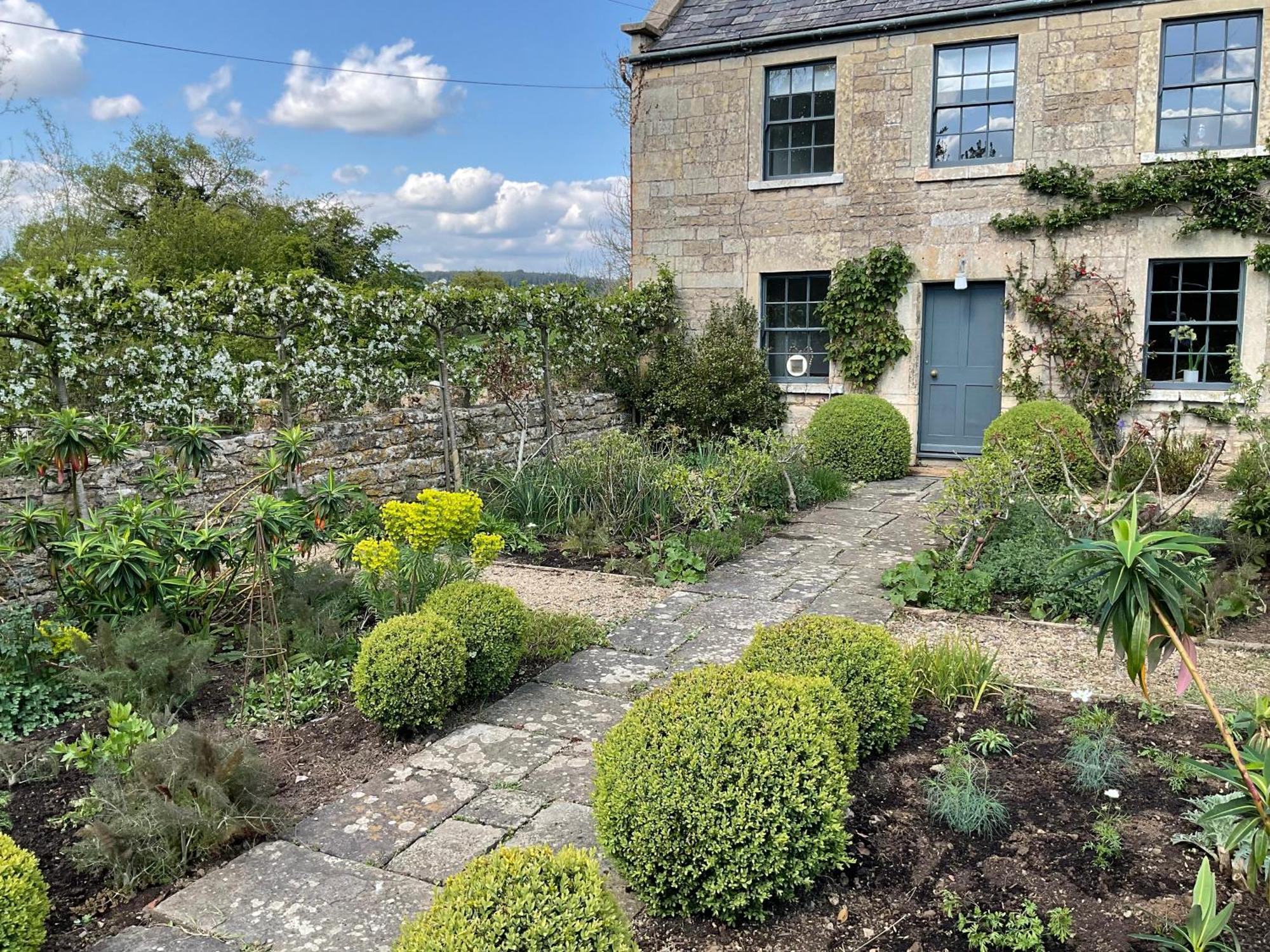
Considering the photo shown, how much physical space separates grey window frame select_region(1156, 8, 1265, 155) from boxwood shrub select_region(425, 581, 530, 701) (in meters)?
9.56

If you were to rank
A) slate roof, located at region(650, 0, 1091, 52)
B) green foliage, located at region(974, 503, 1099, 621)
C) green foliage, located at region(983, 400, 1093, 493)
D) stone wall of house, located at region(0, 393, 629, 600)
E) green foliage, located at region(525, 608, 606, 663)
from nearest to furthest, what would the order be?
green foliage, located at region(525, 608, 606, 663) → green foliage, located at region(974, 503, 1099, 621) → stone wall of house, located at region(0, 393, 629, 600) → green foliage, located at region(983, 400, 1093, 493) → slate roof, located at region(650, 0, 1091, 52)

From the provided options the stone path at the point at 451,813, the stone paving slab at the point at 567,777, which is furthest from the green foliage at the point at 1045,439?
the stone paving slab at the point at 567,777

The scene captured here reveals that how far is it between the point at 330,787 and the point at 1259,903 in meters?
3.14

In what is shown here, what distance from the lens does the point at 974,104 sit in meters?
11.2

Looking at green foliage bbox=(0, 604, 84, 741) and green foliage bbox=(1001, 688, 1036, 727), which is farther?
green foliage bbox=(0, 604, 84, 741)

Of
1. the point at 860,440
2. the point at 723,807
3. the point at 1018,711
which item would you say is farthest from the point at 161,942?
the point at 860,440

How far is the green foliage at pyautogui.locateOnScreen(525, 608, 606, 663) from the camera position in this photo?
16.7 feet

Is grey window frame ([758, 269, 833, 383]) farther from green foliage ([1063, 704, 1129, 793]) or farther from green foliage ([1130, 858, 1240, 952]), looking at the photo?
green foliage ([1130, 858, 1240, 952])

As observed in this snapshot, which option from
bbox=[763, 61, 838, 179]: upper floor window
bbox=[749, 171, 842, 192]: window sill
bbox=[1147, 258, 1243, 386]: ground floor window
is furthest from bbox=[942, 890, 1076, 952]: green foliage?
bbox=[763, 61, 838, 179]: upper floor window

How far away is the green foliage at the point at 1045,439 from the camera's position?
26.9 feet

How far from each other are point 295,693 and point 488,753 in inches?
45.7

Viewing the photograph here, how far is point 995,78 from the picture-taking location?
11070 millimetres

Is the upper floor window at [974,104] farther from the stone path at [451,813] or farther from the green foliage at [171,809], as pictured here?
the green foliage at [171,809]

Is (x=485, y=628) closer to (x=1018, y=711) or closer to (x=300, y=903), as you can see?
(x=300, y=903)
